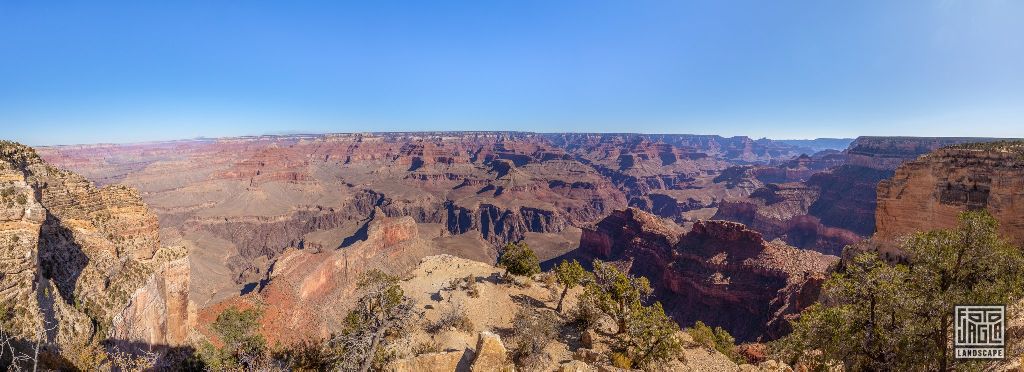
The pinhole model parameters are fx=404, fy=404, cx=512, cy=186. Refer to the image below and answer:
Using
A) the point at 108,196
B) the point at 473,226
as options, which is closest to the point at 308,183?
the point at 473,226

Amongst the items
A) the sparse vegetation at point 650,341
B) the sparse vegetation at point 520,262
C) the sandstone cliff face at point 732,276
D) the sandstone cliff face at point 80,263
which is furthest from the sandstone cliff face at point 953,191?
the sandstone cliff face at point 80,263

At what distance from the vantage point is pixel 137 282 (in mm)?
18453

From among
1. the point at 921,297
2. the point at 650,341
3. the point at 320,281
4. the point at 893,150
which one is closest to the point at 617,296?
the point at 650,341

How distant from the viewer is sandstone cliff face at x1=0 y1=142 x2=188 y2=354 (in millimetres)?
11914

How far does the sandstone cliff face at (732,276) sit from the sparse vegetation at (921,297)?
27008 millimetres

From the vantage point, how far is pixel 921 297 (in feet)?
30.8

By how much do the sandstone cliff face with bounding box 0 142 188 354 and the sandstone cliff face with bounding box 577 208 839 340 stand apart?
43618 millimetres

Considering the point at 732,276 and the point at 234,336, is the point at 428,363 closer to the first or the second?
the point at 234,336

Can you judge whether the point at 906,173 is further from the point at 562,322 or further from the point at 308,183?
the point at 308,183

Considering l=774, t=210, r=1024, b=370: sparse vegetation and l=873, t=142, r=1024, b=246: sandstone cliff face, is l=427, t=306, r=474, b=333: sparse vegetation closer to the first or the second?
l=774, t=210, r=1024, b=370: sparse vegetation

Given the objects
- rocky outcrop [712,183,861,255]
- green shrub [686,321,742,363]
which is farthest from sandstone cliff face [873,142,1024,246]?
rocky outcrop [712,183,861,255]

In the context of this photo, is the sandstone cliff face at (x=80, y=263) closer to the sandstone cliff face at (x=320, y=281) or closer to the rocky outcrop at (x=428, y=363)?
the sandstone cliff face at (x=320, y=281)

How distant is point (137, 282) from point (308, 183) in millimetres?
124221

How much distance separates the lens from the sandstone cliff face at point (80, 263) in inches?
469
